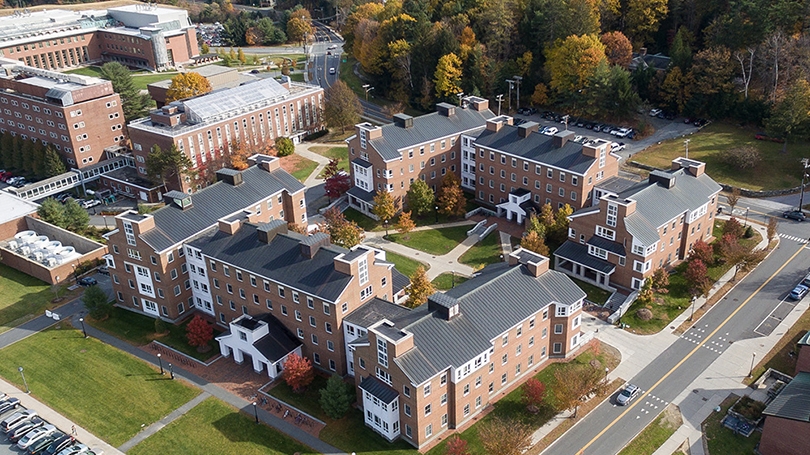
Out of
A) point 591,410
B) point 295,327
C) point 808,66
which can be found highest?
point 808,66

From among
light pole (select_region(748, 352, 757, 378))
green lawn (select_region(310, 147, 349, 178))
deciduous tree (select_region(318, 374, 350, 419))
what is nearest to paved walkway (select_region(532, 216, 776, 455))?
light pole (select_region(748, 352, 757, 378))

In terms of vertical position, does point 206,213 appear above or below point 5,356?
above

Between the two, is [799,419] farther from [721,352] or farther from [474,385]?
[474,385]

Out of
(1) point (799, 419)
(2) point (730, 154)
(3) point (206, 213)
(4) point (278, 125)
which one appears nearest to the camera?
(1) point (799, 419)

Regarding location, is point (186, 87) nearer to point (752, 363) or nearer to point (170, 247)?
point (170, 247)

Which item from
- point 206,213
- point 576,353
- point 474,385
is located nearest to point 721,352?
point 576,353

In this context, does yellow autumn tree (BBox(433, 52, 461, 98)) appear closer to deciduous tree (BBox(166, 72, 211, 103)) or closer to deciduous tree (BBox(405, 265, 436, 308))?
deciduous tree (BBox(166, 72, 211, 103))

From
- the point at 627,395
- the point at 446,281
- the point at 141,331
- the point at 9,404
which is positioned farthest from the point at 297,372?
the point at 627,395

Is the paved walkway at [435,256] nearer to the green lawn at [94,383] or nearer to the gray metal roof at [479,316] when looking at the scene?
the gray metal roof at [479,316]
